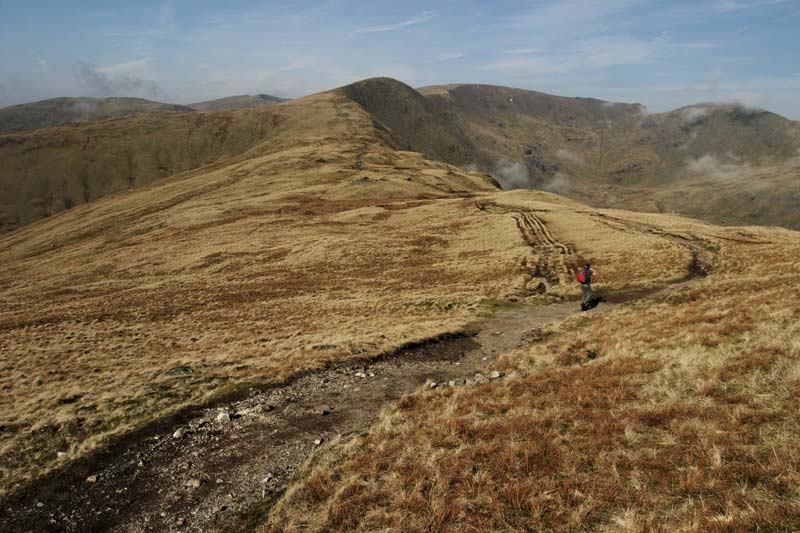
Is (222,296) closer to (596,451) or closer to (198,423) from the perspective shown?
(198,423)

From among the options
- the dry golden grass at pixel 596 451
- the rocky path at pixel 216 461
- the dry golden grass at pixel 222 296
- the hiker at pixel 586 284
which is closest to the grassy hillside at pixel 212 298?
the dry golden grass at pixel 222 296

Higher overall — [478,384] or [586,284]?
[586,284]

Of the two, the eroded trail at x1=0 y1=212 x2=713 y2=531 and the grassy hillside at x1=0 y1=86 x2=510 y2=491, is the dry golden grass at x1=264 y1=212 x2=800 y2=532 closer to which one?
the eroded trail at x1=0 y1=212 x2=713 y2=531

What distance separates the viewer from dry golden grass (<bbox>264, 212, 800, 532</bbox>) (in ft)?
25.0

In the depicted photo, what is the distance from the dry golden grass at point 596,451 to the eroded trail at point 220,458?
5.08 feet

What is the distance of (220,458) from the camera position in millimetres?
12281

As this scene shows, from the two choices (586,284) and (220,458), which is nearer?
(220,458)

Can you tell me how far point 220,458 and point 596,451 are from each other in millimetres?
10176

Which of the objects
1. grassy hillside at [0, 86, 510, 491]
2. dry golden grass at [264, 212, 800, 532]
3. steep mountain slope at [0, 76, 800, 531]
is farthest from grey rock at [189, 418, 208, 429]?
dry golden grass at [264, 212, 800, 532]

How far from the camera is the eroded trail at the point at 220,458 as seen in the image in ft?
33.3

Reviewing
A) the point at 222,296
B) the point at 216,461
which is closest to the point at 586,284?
the point at 216,461

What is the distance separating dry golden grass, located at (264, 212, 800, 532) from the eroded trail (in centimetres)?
155

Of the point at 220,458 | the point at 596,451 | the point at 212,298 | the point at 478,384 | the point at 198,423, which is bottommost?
the point at 212,298

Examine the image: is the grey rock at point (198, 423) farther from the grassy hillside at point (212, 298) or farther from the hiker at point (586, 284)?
the hiker at point (586, 284)
